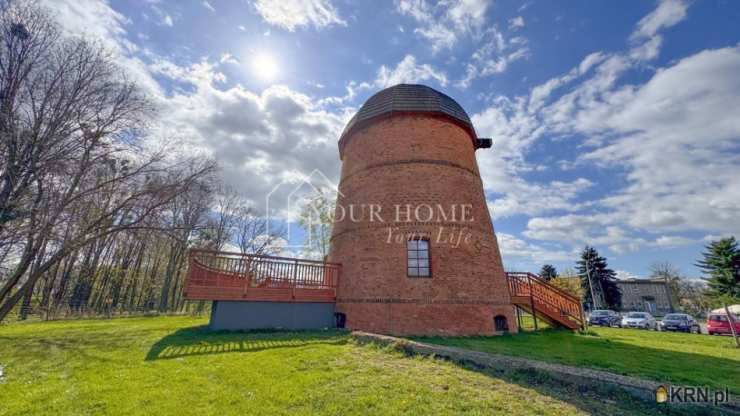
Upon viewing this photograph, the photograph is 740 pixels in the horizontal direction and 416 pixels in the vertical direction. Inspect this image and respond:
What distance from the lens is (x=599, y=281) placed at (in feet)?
122

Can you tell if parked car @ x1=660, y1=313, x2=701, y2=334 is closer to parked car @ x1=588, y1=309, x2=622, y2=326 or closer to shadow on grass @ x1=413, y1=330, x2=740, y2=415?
parked car @ x1=588, y1=309, x2=622, y2=326

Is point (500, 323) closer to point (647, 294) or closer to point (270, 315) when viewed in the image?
point (270, 315)

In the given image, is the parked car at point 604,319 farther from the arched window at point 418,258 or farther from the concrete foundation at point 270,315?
the concrete foundation at point 270,315

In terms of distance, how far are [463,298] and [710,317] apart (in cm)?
1945

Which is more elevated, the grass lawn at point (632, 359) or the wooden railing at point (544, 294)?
the wooden railing at point (544, 294)

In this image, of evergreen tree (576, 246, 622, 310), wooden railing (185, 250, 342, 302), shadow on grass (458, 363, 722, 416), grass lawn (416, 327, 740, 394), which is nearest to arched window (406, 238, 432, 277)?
grass lawn (416, 327, 740, 394)

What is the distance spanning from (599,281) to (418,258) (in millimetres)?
38974

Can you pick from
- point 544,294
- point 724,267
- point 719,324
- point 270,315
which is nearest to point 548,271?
point 724,267

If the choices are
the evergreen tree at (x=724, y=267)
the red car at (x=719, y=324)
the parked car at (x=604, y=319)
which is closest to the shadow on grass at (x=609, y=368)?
the red car at (x=719, y=324)

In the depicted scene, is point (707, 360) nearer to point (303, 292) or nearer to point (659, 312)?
point (303, 292)

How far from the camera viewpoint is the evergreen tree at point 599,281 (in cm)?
3694

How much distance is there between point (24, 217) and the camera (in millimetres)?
7293

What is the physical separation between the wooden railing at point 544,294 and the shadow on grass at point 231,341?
7.62 m

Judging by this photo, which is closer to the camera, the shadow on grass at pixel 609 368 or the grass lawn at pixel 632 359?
the shadow on grass at pixel 609 368
